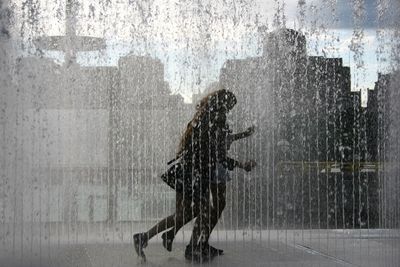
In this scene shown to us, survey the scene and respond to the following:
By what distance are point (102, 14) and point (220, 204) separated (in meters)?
3.32

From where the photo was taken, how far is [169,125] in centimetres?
850

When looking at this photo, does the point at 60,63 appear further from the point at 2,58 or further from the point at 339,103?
the point at 339,103

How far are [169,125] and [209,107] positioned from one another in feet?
12.0

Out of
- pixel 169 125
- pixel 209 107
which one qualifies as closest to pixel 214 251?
pixel 209 107

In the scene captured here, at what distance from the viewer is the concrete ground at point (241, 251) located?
486 cm

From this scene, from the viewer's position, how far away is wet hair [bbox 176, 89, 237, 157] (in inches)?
191

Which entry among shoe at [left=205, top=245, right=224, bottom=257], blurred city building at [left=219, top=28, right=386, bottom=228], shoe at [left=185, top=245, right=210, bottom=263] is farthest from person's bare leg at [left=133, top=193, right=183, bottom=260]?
blurred city building at [left=219, top=28, right=386, bottom=228]

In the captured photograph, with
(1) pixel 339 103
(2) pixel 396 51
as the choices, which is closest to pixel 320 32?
(2) pixel 396 51

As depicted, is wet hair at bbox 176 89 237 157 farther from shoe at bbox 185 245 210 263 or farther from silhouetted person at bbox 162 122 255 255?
shoe at bbox 185 245 210 263

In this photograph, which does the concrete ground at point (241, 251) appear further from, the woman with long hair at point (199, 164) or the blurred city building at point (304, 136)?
the blurred city building at point (304, 136)

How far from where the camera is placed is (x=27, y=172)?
696cm

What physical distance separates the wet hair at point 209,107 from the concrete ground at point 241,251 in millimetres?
868

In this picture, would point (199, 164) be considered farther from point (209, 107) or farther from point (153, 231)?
point (153, 231)

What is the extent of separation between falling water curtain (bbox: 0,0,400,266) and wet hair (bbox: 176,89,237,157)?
880 mm
